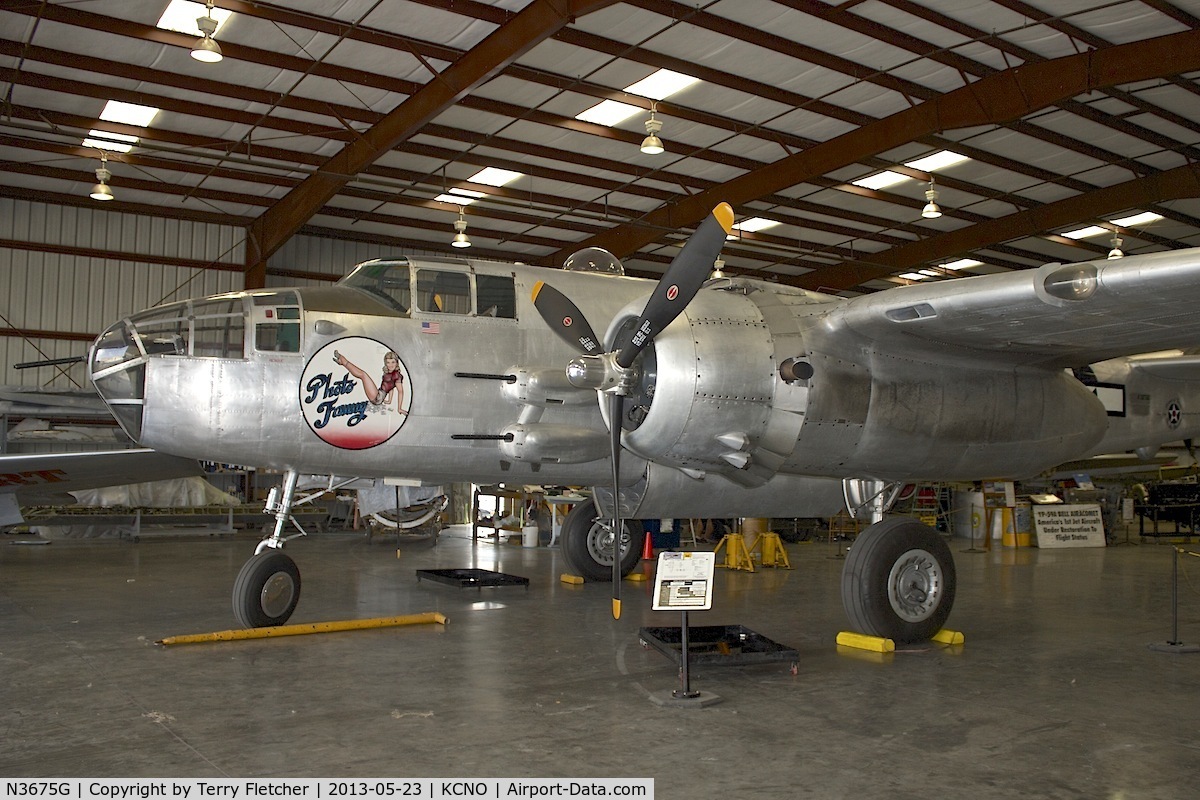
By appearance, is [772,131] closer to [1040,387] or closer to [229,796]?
[1040,387]

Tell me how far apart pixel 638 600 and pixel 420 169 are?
15.0m

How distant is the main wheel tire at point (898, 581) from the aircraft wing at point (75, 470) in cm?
1033

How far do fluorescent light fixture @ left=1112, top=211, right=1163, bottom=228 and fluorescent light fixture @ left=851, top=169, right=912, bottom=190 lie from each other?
28.0 ft

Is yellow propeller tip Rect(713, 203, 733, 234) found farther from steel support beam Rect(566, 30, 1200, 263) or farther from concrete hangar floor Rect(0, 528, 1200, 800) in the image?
steel support beam Rect(566, 30, 1200, 263)

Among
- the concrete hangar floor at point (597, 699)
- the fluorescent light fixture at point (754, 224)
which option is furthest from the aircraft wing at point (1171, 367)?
the fluorescent light fixture at point (754, 224)

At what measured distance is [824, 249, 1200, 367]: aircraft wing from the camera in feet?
21.1

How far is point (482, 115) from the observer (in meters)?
19.8

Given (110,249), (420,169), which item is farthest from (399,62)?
(110,249)

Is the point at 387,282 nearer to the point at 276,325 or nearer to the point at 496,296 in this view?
the point at 496,296

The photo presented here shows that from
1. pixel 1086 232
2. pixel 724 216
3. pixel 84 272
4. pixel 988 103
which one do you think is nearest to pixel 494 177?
pixel 84 272

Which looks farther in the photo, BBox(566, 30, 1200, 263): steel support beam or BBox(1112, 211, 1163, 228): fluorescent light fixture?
BBox(1112, 211, 1163, 228): fluorescent light fixture

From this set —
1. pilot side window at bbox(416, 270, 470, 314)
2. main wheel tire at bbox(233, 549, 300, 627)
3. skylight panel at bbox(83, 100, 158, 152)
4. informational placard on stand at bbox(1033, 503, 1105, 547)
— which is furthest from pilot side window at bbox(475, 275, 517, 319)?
informational placard on stand at bbox(1033, 503, 1105, 547)

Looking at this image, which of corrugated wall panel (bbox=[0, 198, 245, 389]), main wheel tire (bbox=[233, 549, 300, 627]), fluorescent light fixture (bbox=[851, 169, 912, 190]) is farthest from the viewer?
corrugated wall panel (bbox=[0, 198, 245, 389])

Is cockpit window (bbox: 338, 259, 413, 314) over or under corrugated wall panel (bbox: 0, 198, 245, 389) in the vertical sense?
under
